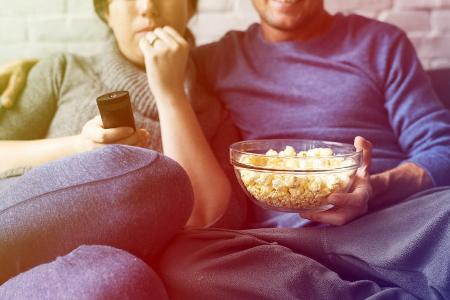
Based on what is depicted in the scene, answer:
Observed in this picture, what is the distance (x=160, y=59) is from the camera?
A: 834 millimetres

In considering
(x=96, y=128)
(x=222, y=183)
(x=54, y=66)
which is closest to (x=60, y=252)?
(x=96, y=128)

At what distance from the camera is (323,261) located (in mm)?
731

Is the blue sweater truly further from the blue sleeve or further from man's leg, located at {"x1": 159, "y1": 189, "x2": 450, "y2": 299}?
man's leg, located at {"x1": 159, "y1": 189, "x2": 450, "y2": 299}

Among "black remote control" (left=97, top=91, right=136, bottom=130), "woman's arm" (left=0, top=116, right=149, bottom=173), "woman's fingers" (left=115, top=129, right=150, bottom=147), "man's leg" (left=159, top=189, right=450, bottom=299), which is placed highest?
"black remote control" (left=97, top=91, right=136, bottom=130)

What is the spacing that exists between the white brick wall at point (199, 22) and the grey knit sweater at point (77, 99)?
9.8 inches

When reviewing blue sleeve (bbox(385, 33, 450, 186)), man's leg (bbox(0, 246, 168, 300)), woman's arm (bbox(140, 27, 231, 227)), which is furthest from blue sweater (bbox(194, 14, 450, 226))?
man's leg (bbox(0, 246, 168, 300))

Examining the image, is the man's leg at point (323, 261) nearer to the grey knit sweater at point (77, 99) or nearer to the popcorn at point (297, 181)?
the popcorn at point (297, 181)

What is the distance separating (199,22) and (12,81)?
44cm

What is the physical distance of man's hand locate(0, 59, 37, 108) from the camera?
0.90 metres

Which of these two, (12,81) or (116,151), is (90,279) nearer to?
(116,151)

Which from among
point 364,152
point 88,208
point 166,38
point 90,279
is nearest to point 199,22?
point 166,38

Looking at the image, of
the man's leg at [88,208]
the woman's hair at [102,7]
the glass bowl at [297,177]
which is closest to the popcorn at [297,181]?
the glass bowl at [297,177]

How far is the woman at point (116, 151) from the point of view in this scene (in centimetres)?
60

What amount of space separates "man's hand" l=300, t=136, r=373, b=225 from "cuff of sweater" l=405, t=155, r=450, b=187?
0.49 ft
